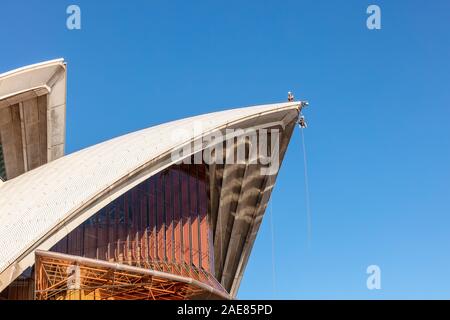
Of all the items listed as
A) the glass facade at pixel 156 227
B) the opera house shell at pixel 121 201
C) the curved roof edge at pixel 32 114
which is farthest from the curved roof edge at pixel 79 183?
the curved roof edge at pixel 32 114

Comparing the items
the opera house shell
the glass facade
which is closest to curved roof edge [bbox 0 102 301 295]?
the opera house shell

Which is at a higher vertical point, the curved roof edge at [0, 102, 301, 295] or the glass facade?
the curved roof edge at [0, 102, 301, 295]

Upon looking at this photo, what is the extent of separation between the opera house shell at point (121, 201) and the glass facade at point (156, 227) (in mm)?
42

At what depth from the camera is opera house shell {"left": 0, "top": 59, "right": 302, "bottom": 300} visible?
19.0 meters

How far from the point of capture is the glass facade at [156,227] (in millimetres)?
22312

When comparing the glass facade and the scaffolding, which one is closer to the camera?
the scaffolding

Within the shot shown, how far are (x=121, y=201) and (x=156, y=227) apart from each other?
2.25 metres

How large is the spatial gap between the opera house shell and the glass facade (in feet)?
0.14

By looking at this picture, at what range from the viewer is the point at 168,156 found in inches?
870

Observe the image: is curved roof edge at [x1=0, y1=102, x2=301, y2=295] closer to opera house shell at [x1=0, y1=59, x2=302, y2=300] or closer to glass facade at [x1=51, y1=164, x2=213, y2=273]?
opera house shell at [x1=0, y1=59, x2=302, y2=300]

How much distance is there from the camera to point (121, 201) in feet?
76.4

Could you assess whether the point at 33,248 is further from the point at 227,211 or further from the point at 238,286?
the point at 238,286
